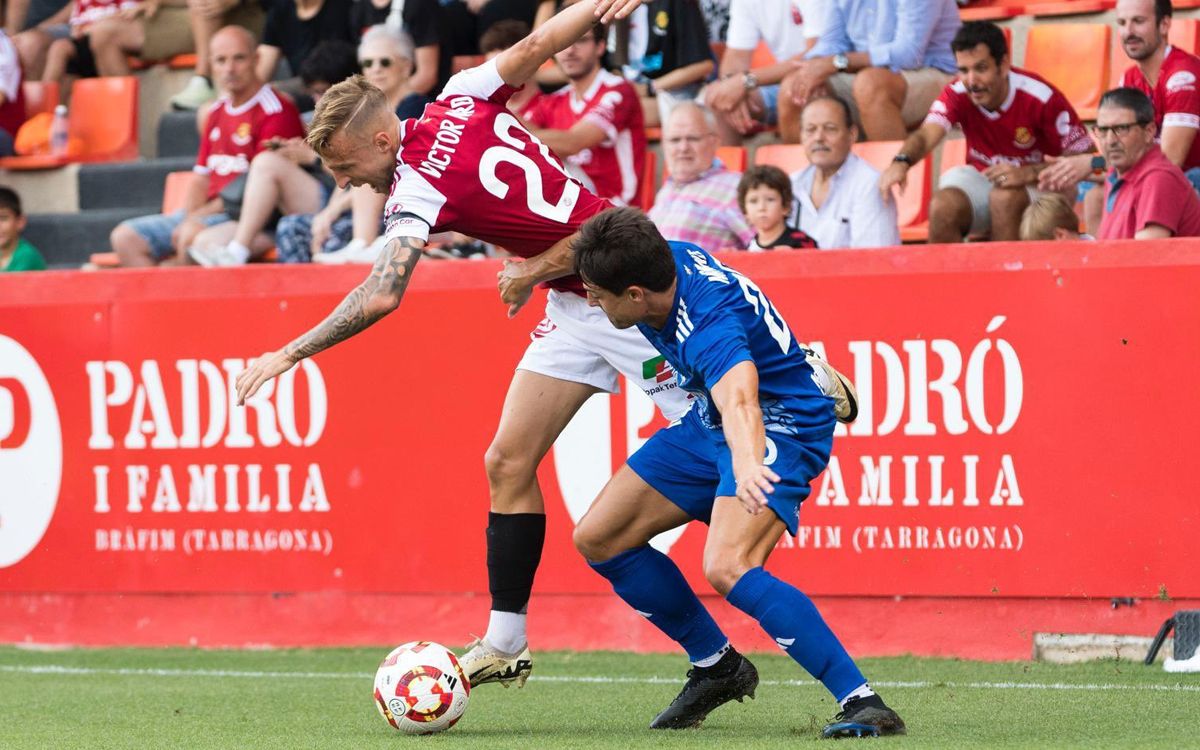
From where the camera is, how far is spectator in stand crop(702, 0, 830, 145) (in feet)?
35.0

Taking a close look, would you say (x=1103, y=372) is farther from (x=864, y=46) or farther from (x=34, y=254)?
(x=34, y=254)

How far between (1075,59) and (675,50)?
2.44 meters

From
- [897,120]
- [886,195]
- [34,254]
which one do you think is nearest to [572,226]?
[886,195]

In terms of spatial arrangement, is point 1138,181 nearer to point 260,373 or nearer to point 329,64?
point 260,373

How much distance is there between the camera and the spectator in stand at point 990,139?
29.1 ft

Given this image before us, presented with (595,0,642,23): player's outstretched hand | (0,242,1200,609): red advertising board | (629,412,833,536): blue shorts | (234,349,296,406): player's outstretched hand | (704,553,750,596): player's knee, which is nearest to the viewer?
(704,553,750,596): player's knee

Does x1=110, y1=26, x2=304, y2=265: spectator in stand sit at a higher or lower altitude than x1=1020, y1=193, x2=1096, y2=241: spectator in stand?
lower

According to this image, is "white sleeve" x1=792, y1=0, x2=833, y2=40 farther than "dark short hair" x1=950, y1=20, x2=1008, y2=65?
Yes

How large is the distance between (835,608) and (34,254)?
5982mm

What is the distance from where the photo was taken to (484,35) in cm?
1103

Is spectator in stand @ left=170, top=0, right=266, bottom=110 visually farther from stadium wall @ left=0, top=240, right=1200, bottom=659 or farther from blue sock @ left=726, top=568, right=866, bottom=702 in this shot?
blue sock @ left=726, top=568, right=866, bottom=702

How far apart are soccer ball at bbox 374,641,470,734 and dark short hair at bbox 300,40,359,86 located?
6382 millimetres

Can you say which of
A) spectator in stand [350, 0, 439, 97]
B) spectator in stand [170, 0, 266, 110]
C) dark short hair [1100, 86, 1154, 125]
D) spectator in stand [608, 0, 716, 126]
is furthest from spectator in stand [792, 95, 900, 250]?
spectator in stand [170, 0, 266, 110]

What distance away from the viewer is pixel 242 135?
450 inches
